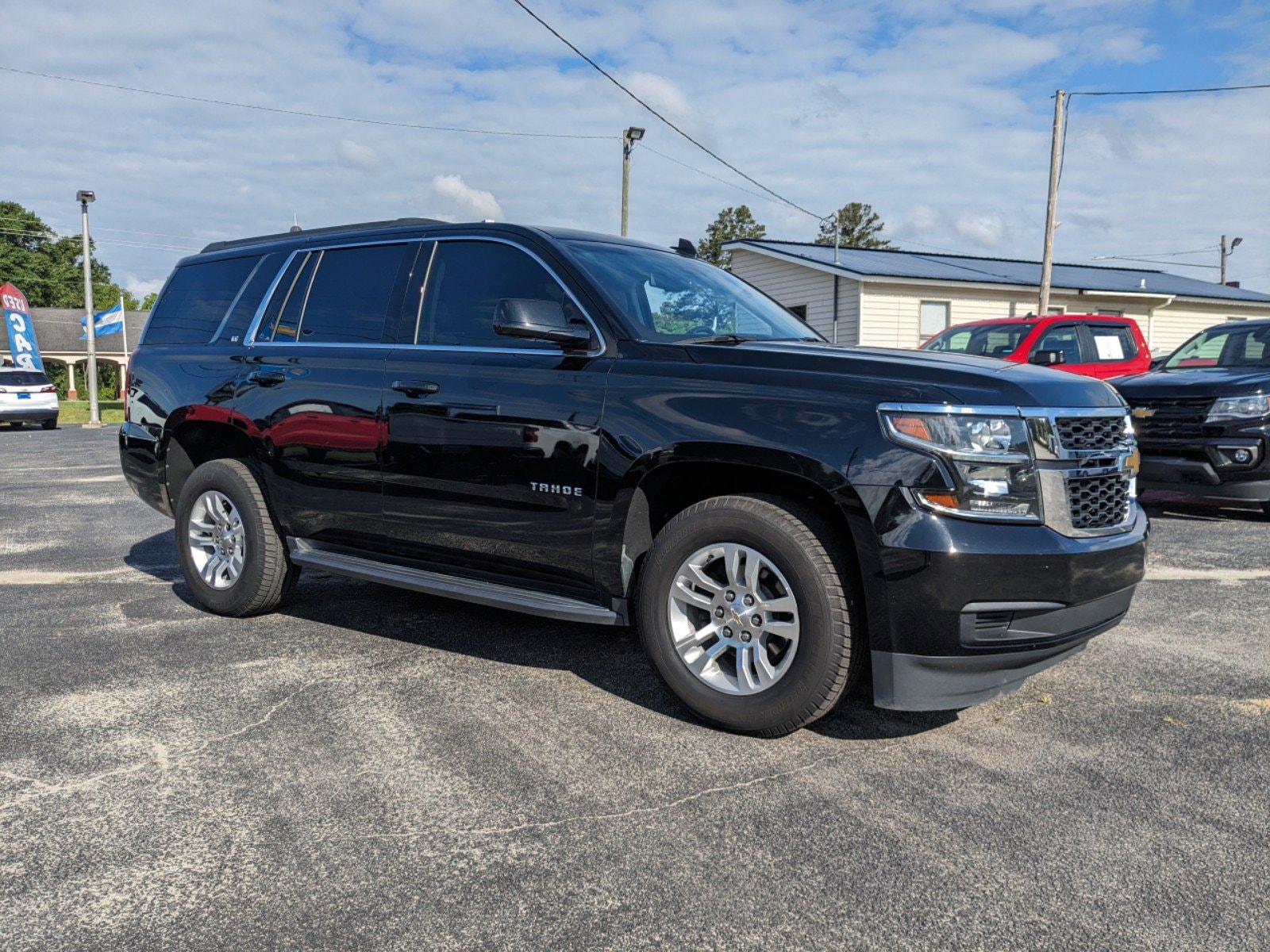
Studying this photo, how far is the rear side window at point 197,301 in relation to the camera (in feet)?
18.6

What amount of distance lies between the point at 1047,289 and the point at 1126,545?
20.6m

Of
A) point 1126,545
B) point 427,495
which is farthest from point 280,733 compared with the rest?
point 1126,545

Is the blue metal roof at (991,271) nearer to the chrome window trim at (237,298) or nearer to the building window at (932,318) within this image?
the building window at (932,318)

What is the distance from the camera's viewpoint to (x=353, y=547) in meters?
4.96

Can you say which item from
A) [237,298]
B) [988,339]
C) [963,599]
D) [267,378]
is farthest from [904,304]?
[963,599]

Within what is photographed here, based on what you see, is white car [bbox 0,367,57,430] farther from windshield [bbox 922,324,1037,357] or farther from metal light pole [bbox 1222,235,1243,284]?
metal light pole [bbox 1222,235,1243,284]

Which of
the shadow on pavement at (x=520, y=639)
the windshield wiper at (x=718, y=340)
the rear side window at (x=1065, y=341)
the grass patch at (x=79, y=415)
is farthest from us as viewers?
the grass patch at (x=79, y=415)

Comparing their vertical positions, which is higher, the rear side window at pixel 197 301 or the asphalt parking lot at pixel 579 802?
the rear side window at pixel 197 301

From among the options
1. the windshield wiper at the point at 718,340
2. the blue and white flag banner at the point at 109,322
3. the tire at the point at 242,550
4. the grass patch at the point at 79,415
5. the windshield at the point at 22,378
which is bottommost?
the grass patch at the point at 79,415

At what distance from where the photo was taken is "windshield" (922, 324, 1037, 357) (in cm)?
1232

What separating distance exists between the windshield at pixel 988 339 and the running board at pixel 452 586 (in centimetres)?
884

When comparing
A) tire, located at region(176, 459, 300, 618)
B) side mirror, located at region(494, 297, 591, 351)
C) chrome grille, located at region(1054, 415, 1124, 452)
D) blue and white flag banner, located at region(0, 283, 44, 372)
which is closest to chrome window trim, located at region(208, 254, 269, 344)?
tire, located at region(176, 459, 300, 618)

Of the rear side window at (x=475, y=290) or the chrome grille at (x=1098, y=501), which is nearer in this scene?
the chrome grille at (x=1098, y=501)

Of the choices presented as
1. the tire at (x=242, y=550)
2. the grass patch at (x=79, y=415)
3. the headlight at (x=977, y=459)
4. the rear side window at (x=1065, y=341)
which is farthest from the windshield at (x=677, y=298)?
the grass patch at (x=79, y=415)
